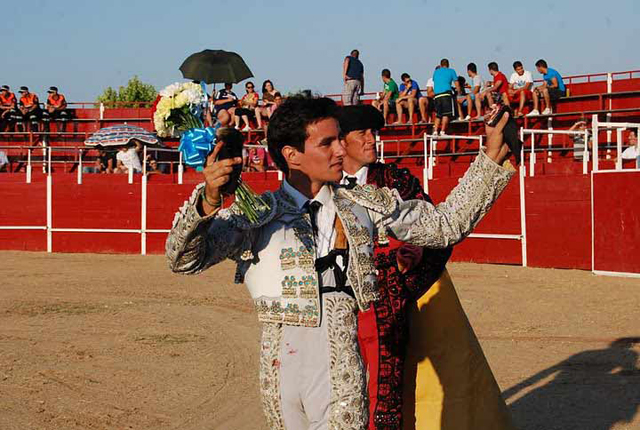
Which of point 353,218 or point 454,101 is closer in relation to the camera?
point 353,218

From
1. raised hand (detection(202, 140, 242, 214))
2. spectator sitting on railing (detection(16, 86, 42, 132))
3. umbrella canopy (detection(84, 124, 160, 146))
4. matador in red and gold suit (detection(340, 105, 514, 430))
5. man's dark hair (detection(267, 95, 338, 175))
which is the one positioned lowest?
matador in red and gold suit (detection(340, 105, 514, 430))

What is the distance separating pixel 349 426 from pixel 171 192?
1499 cm

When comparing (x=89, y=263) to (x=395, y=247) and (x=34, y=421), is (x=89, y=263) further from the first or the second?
(x=395, y=247)

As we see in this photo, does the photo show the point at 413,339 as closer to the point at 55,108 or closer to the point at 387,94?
the point at 387,94

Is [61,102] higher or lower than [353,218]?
higher

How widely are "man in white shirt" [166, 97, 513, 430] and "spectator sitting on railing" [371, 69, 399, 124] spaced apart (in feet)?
49.8

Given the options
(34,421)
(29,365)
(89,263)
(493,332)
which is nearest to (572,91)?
(89,263)

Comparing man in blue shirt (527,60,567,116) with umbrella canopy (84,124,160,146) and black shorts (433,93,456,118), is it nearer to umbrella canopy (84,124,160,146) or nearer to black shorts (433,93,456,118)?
black shorts (433,93,456,118)

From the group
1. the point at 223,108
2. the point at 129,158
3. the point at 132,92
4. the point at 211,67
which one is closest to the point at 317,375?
the point at 223,108

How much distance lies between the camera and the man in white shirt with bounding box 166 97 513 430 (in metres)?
2.75

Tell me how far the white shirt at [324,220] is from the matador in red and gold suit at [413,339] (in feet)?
Result: 2.12

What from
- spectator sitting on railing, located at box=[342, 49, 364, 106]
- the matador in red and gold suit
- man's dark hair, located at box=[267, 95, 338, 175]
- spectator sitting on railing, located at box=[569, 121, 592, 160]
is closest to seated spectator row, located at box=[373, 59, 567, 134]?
spectator sitting on railing, located at box=[569, 121, 592, 160]

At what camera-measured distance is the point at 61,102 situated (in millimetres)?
23219

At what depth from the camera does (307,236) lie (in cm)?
285
